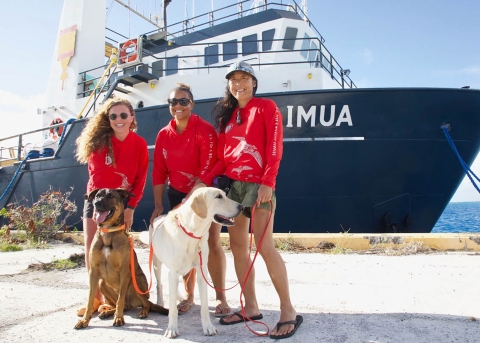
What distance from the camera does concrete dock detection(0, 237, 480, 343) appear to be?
2189 mm

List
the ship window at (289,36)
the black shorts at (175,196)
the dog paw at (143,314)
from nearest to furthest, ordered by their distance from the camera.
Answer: the dog paw at (143,314), the black shorts at (175,196), the ship window at (289,36)

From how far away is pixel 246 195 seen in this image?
2439 mm

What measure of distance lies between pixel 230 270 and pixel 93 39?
997 centimetres

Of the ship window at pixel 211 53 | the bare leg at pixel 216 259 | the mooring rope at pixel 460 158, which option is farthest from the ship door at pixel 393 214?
the ship window at pixel 211 53

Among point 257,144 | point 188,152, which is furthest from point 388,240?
point 188,152

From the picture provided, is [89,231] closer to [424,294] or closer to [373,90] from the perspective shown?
[424,294]

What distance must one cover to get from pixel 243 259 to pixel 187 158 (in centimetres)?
91

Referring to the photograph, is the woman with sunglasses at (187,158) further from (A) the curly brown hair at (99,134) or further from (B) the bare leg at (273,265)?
(B) the bare leg at (273,265)

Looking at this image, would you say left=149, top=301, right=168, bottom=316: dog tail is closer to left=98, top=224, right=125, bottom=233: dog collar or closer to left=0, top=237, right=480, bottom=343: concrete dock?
left=0, top=237, right=480, bottom=343: concrete dock

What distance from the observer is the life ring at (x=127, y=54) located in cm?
829

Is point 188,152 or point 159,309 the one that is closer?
point 159,309

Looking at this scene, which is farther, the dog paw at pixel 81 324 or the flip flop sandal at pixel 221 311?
the flip flop sandal at pixel 221 311

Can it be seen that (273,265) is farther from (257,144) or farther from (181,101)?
(181,101)

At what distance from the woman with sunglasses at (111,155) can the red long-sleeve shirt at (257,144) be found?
880 mm
